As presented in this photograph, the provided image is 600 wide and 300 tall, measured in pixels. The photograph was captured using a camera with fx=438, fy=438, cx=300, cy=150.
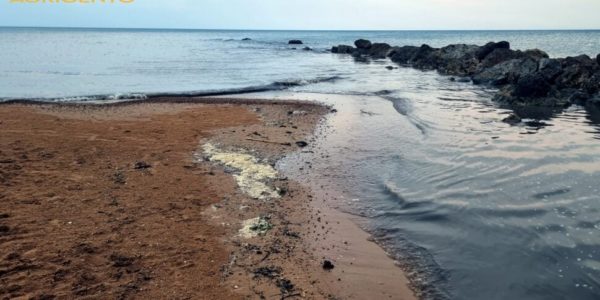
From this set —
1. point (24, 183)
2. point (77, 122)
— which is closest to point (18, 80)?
point (77, 122)

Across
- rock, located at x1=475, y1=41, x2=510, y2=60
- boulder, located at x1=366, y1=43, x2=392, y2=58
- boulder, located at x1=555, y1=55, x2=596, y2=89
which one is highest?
boulder, located at x1=366, y1=43, x2=392, y2=58

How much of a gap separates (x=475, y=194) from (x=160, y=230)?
18.3 ft

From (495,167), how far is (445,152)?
4.75 ft

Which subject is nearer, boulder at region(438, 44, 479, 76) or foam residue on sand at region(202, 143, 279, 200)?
foam residue on sand at region(202, 143, 279, 200)

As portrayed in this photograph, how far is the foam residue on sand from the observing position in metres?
7.99

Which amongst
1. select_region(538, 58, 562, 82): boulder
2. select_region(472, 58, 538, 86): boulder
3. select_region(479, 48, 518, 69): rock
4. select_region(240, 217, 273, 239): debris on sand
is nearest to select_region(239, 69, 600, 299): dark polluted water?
select_region(240, 217, 273, 239): debris on sand

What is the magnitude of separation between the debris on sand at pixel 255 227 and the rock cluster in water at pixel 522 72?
15.3 meters

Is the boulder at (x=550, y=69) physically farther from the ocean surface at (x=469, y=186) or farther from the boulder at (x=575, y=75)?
the ocean surface at (x=469, y=186)

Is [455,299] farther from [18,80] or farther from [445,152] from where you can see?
[18,80]

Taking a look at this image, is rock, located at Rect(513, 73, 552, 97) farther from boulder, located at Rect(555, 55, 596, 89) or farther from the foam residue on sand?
the foam residue on sand

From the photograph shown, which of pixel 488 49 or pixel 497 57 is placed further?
pixel 488 49

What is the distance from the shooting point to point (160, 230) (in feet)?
20.4

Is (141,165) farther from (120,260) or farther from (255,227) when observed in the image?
(120,260)

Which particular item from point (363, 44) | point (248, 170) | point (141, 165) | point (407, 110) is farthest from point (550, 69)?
point (363, 44)
